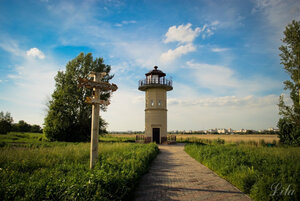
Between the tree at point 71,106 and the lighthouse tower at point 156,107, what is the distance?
731cm

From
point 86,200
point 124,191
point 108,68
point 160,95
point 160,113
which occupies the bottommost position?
point 124,191

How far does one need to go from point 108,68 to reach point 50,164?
24.2 meters

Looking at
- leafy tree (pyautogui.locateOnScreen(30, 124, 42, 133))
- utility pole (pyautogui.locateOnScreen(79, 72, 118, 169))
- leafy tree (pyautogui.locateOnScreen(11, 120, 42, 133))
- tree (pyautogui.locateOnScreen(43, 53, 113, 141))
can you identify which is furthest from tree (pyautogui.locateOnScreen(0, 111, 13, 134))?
utility pole (pyautogui.locateOnScreen(79, 72, 118, 169))

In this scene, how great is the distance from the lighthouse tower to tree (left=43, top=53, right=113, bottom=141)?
731 centimetres

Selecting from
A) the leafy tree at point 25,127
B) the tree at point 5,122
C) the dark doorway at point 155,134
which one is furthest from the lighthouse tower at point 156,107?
the leafy tree at point 25,127

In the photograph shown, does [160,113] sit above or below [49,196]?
above

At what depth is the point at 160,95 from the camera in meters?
27.7

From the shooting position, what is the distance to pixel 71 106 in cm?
2552

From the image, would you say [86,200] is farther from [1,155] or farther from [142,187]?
[1,155]

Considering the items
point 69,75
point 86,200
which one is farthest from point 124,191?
point 69,75

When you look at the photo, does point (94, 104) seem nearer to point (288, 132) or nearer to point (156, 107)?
point (156, 107)

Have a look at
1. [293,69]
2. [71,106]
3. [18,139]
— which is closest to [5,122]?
[18,139]

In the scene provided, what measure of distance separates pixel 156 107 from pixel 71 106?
13.4m

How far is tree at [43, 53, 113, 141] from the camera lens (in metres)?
24.1
